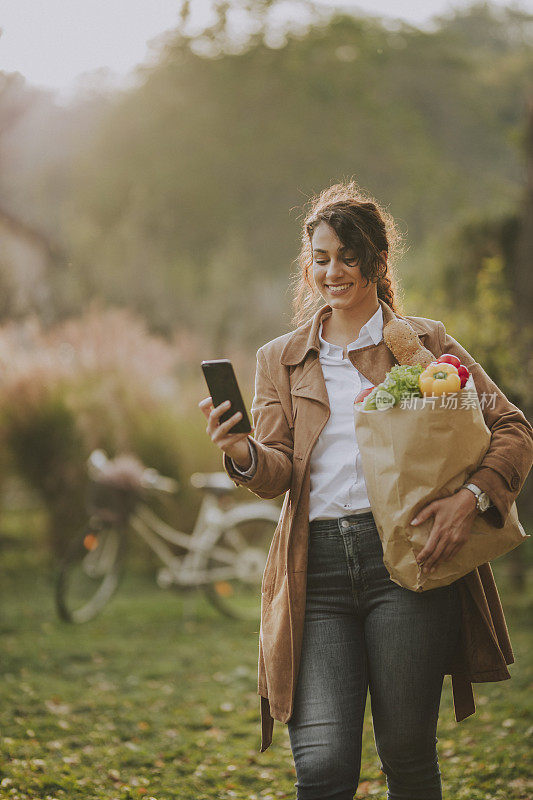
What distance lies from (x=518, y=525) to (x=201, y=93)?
3263 cm

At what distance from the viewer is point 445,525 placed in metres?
2.03

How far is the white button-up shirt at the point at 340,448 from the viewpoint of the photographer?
2180 millimetres

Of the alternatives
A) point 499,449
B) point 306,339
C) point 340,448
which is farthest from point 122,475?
point 499,449

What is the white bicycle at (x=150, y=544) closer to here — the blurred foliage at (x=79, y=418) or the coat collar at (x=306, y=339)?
the blurred foliage at (x=79, y=418)

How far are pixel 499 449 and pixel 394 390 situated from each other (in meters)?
0.33

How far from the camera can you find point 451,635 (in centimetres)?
221

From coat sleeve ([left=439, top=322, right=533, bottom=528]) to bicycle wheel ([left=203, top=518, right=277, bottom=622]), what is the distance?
459 cm

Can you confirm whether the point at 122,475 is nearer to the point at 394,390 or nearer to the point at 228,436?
the point at 228,436

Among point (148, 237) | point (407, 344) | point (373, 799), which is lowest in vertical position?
point (373, 799)

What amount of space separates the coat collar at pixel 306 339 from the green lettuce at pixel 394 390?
11.7 inches

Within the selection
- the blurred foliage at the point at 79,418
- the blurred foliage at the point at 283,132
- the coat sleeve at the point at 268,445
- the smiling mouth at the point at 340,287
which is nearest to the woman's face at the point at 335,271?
the smiling mouth at the point at 340,287

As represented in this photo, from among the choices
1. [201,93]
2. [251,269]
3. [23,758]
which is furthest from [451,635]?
[201,93]

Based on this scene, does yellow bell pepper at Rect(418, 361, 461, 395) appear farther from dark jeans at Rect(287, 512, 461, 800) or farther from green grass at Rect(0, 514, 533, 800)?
green grass at Rect(0, 514, 533, 800)

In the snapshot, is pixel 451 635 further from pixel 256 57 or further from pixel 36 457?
pixel 256 57
